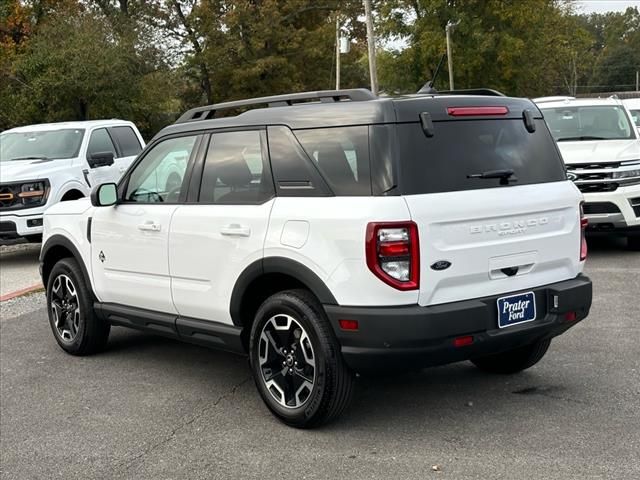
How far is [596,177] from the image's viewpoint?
1005 cm

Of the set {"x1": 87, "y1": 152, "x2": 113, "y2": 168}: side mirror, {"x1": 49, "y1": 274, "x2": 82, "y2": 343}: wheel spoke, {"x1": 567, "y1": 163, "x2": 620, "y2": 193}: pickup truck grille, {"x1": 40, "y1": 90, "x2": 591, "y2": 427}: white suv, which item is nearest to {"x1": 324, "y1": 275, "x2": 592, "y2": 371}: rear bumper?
{"x1": 40, "y1": 90, "x2": 591, "y2": 427}: white suv

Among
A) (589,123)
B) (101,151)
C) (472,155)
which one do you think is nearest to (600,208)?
(589,123)

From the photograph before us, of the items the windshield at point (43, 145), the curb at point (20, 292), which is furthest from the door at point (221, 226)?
the windshield at point (43, 145)

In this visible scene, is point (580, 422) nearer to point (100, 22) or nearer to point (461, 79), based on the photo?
point (100, 22)

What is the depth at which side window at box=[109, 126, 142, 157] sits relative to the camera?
13406 millimetres

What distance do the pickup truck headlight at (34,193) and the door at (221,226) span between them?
6.84 m

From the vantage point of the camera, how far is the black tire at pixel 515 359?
5.33 meters

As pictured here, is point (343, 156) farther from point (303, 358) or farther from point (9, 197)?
point (9, 197)

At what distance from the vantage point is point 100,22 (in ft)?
94.0

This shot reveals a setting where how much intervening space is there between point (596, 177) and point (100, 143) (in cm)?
773

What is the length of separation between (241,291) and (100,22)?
26.3m

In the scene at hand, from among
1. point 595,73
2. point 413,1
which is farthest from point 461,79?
point 595,73

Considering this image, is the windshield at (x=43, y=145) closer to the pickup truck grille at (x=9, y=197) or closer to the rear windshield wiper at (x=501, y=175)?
the pickup truck grille at (x=9, y=197)

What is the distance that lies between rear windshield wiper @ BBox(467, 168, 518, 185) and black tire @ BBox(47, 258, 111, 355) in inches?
135
